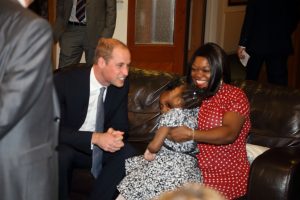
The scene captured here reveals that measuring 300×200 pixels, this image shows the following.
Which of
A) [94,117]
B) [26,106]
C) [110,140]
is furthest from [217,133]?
[26,106]

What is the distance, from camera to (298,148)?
279cm

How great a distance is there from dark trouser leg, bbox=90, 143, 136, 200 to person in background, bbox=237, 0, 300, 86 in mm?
2227

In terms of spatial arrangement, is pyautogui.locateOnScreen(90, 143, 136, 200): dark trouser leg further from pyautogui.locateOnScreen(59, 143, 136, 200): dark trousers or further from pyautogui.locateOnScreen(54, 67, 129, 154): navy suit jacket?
pyautogui.locateOnScreen(54, 67, 129, 154): navy suit jacket

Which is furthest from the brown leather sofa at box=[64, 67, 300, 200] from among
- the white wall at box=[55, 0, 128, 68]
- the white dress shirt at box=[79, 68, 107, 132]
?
the white wall at box=[55, 0, 128, 68]

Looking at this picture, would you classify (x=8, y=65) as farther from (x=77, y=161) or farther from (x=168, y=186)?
(x=77, y=161)

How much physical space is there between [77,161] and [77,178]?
10cm

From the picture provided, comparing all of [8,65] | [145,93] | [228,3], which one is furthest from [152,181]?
[228,3]

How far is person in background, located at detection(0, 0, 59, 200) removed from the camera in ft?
5.35

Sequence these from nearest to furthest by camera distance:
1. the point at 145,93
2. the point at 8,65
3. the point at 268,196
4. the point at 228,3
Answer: the point at 8,65 < the point at 268,196 < the point at 145,93 < the point at 228,3

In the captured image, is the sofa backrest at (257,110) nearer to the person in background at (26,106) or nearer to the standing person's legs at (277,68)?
the person in background at (26,106)

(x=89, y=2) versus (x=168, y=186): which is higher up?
(x=89, y=2)

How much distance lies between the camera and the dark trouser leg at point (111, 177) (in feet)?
9.43

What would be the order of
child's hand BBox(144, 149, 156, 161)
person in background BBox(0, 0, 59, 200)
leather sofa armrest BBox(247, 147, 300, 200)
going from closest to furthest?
person in background BBox(0, 0, 59, 200), leather sofa armrest BBox(247, 147, 300, 200), child's hand BBox(144, 149, 156, 161)

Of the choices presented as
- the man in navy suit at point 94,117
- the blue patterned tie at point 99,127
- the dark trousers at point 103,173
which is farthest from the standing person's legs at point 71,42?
the dark trousers at point 103,173
